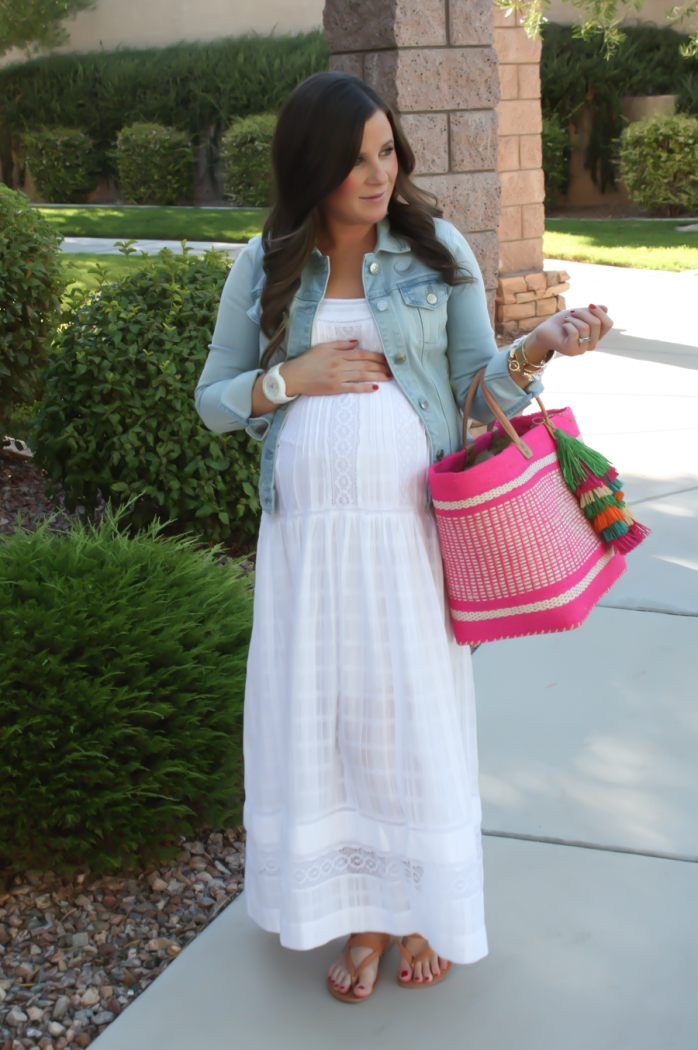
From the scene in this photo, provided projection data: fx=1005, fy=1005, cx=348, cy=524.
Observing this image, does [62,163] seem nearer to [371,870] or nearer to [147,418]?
[147,418]

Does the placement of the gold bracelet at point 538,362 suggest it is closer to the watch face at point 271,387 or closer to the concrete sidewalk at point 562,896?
the watch face at point 271,387

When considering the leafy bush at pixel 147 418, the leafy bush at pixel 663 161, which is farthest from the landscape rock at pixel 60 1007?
the leafy bush at pixel 663 161

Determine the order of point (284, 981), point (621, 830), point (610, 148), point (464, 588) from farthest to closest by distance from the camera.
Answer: point (610, 148)
point (621, 830)
point (284, 981)
point (464, 588)

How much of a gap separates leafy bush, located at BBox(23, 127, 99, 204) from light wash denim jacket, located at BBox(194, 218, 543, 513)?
70.9 feet

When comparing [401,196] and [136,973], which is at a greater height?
[401,196]

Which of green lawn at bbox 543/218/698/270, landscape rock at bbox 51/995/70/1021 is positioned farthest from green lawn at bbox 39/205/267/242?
landscape rock at bbox 51/995/70/1021

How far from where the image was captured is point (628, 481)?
5395 mm

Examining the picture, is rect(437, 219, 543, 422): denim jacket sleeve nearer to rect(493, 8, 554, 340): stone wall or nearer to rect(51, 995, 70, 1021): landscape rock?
rect(51, 995, 70, 1021): landscape rock

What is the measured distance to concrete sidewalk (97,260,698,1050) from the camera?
7.12ft

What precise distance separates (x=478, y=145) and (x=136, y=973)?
4.32 meters

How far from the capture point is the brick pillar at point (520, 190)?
7.95 metres

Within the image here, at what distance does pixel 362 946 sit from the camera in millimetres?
2283

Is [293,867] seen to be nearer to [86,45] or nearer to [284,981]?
[284,981]

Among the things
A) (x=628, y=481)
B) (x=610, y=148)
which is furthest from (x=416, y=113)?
(x=610, y=148)
